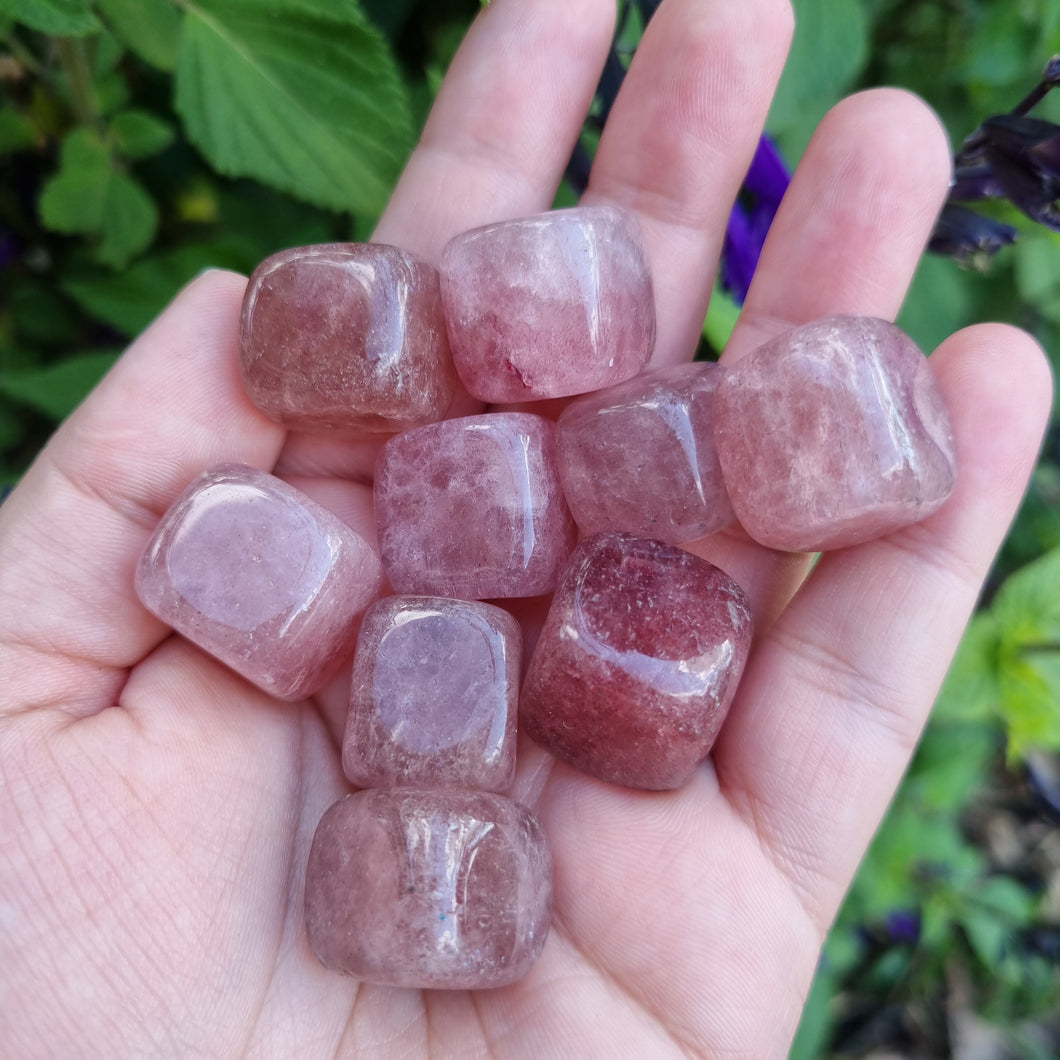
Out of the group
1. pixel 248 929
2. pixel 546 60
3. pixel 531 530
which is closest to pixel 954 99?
pixel 546 60

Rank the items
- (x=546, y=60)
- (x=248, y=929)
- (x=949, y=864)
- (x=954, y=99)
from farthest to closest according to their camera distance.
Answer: (x=949, y=864) < (x=954, y=99) < (x=546, y=60) < (x=248, y=929)

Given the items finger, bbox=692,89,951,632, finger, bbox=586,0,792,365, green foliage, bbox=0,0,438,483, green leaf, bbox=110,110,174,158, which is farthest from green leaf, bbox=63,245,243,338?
finger, bbox=692,89,951,632

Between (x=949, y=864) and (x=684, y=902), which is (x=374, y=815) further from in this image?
(x=949, y=864)

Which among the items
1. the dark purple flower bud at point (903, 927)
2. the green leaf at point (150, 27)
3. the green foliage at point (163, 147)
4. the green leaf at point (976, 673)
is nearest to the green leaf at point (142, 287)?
the green foliage at point (163, 147)

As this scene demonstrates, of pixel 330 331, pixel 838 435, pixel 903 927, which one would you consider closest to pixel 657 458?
pixel 838 435

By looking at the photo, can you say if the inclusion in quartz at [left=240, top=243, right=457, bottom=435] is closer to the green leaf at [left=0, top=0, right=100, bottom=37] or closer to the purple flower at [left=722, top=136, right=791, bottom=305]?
the green leaf at [left=0, top=0, right=100, bottom=37]

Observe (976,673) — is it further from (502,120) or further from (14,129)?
(14,129)

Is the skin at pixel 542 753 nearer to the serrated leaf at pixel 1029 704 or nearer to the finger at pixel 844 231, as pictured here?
the finger at pixel 844 231
